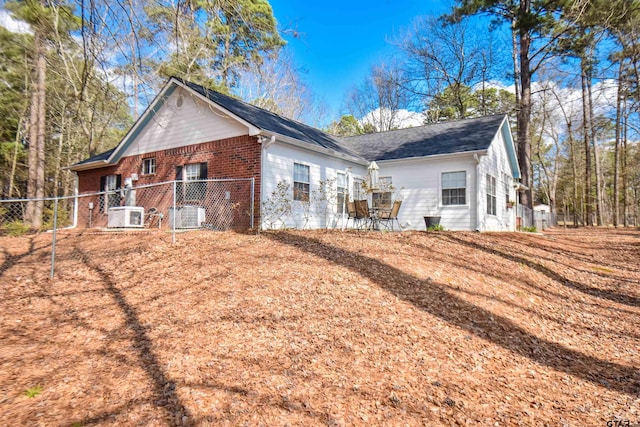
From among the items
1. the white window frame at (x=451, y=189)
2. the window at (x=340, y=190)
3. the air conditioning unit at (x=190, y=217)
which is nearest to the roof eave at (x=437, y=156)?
the white window frame at (x=451, y=189)

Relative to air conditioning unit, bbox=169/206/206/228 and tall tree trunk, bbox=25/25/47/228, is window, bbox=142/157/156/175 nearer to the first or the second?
air conditioning unit, bbox=169/206/206/228

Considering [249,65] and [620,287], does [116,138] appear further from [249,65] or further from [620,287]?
[620,287]

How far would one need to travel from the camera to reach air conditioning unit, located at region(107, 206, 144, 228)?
9703mm

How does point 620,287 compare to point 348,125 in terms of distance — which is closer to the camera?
point 620,287

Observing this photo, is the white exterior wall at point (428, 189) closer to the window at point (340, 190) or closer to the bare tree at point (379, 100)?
the window at point (340, 190)

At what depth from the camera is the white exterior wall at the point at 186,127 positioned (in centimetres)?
973

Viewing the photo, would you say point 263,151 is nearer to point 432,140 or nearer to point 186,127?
point 186,127

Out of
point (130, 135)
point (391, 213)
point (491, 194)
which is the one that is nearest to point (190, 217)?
point (130, 135)

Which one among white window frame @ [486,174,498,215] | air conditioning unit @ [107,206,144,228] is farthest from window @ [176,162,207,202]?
white window frame @ [486,174,498,215]

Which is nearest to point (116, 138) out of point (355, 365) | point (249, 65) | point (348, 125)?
point (348, 125)

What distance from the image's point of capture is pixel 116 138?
74.5 ft

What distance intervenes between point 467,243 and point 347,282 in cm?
408

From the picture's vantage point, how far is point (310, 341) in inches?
120

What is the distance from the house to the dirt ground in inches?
154
